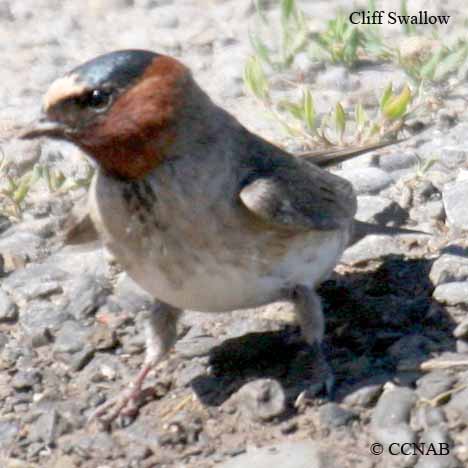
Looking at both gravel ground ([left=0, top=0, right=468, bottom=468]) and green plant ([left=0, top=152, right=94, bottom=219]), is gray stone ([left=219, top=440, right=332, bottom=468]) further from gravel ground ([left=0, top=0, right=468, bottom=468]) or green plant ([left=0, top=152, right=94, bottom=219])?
green plant ([left=0, top=152, right=94, bottom=219])

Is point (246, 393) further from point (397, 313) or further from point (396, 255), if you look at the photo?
point (396, 255)

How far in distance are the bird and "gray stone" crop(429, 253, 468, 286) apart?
737 millimetres

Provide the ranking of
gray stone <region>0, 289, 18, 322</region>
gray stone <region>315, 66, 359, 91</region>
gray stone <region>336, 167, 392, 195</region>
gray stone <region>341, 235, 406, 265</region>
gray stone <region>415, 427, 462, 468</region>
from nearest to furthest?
1. gray stone <region>415, 427, 462, 468</region>
2. gray stone <region>0, 289, 18, 322</region>
3. gray stone <region>341, 235, 406, 265</region>
4. gray stone <region>336, 167, 392, 195</region>
5. gray stone <region>315, 66, 359, 91</region>

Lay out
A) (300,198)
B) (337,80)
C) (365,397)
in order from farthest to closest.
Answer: (337,80), (300,198), (365,397)

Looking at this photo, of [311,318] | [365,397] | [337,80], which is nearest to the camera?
[365,397]

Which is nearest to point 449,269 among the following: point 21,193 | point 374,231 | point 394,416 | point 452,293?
point 452,293

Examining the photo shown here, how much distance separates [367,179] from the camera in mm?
7645

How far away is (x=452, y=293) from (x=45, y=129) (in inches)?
80.0

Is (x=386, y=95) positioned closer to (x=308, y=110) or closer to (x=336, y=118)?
(x=336, y=118)

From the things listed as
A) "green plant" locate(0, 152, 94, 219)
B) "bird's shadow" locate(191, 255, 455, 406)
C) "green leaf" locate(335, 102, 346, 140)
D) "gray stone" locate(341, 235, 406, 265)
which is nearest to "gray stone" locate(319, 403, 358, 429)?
"bird's shadow" locate(191, 255, 455, 406)

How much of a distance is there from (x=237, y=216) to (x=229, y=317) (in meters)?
1.02

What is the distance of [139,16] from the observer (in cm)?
938

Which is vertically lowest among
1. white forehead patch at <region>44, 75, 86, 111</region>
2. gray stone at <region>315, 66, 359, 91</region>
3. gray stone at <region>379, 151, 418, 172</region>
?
gray stone at <region>379, 151, 418, 172</region>

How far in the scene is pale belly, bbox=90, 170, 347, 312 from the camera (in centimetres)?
582
